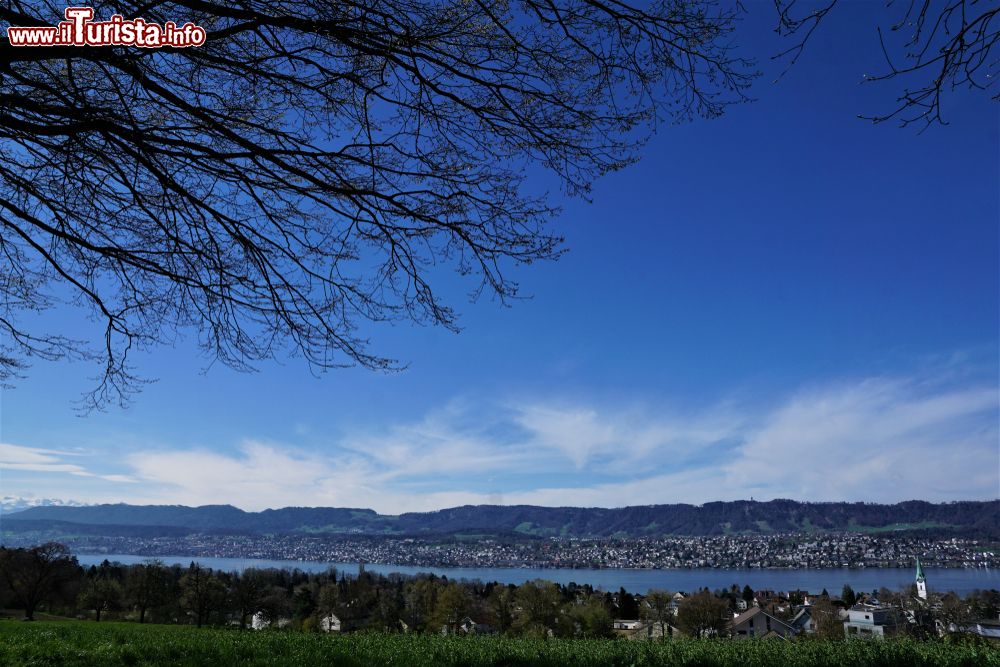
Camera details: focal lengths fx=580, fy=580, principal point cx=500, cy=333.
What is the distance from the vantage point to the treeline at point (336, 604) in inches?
1132

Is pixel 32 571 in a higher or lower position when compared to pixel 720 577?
higher

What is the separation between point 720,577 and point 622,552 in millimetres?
64816

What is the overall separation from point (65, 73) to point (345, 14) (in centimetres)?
200

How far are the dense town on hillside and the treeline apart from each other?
4686 inches

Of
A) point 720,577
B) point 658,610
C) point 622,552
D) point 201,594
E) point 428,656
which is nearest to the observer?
point 428,656

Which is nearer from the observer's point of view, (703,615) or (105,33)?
(105,33)

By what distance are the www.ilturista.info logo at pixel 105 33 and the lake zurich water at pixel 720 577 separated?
241ft

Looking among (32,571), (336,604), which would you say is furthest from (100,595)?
(336,604)

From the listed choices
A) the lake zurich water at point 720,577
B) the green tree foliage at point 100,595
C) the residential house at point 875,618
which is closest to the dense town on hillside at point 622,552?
the lake zurich water at point 720,577

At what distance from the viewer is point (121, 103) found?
367 cm

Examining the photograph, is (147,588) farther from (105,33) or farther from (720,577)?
(720,577)

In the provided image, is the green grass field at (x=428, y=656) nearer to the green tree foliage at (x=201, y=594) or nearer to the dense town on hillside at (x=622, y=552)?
the green tree foliage at (x=201, y=594)

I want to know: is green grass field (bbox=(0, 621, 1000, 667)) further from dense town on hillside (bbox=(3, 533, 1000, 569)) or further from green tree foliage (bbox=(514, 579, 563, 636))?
dense town on hillside (bbox=(3, 533, 1000, 569))

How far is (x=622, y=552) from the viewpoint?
17888 centimetres
